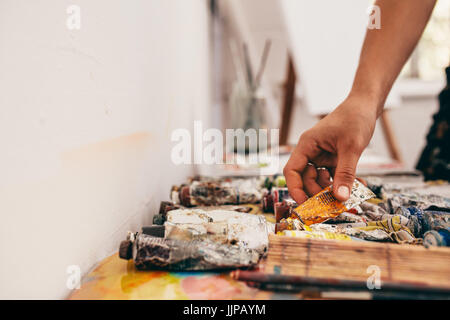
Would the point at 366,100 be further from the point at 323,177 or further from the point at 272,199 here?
the point at 272,199

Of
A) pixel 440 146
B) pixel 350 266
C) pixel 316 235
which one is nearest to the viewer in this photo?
pixel 350 266

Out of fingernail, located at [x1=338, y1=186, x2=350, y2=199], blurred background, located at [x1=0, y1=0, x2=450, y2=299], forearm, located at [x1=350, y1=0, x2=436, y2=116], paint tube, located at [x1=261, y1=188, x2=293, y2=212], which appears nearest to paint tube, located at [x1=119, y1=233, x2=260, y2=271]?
blurred background, located at [x1=0, y1=0, x2=450, y2=299]

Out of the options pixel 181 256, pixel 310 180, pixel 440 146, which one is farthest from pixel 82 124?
pixel 440 146

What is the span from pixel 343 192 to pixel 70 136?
0.48 meters

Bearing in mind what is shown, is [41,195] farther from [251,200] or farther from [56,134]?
[251,200]

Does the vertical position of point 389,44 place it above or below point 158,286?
above

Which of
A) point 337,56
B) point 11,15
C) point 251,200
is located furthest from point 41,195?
point 337,56

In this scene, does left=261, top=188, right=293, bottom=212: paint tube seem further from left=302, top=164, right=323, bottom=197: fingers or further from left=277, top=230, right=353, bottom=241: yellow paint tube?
left=277, top=230, right=353, bottom=241: yellow paint tube

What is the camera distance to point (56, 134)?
1.56 feet

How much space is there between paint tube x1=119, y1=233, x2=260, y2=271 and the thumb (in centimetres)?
22

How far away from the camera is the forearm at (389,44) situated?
2.58ft

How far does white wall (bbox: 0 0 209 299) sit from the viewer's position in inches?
15.6

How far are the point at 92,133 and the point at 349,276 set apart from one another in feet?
1.51

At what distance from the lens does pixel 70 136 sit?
1.68ft
